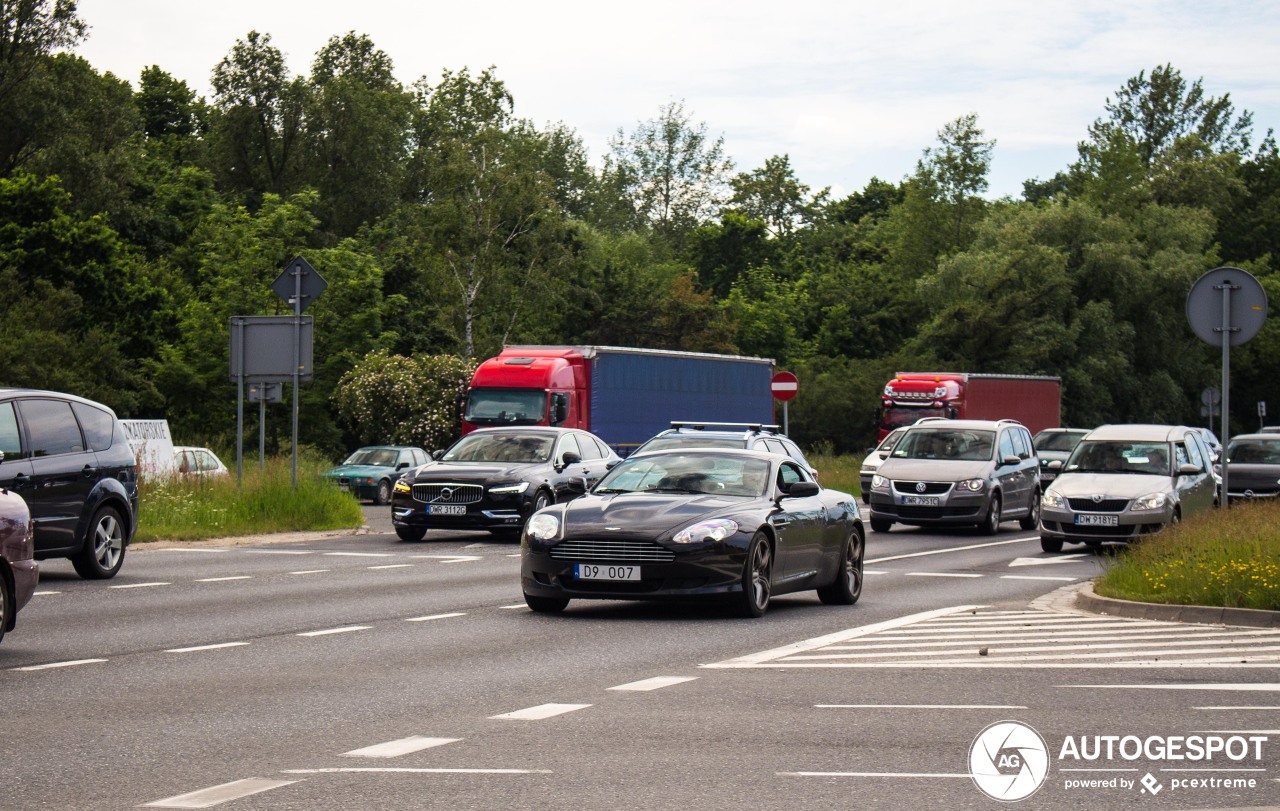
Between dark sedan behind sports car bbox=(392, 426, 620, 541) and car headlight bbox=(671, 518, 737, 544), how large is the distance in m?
11.3

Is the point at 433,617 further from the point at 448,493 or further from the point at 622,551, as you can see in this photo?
the point at 448,493

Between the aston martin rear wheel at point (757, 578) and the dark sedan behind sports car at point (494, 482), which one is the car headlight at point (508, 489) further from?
the aston martin rear wheel at point (757, 578)

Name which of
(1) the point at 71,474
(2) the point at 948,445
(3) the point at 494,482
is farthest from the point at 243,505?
(2) the point at 948,445

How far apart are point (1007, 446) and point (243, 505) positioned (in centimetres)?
1262

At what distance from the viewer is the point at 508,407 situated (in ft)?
125

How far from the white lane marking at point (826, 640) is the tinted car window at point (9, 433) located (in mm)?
8270

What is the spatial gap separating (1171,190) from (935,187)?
467 inches

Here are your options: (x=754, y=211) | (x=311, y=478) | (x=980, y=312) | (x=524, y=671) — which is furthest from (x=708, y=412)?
(x=754, y=211)

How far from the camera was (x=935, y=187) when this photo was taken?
94.8m

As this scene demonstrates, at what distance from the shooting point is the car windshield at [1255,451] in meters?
32.2

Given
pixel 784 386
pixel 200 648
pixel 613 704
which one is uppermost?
pixel 784 386

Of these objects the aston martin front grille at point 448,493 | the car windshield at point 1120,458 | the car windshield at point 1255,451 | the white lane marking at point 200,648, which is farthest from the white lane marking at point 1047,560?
the white lane marking at point 200,648

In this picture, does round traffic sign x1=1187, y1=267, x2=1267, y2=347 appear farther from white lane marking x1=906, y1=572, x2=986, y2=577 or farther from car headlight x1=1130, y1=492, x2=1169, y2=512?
car headlight x1=1130, y1=492, x2=1169, y2=512

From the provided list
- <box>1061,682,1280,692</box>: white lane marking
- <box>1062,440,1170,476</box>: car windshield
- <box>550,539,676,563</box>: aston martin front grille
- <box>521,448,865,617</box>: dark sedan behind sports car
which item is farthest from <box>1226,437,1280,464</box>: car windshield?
<box>1061,682,1280,692</box>: white lane marking
